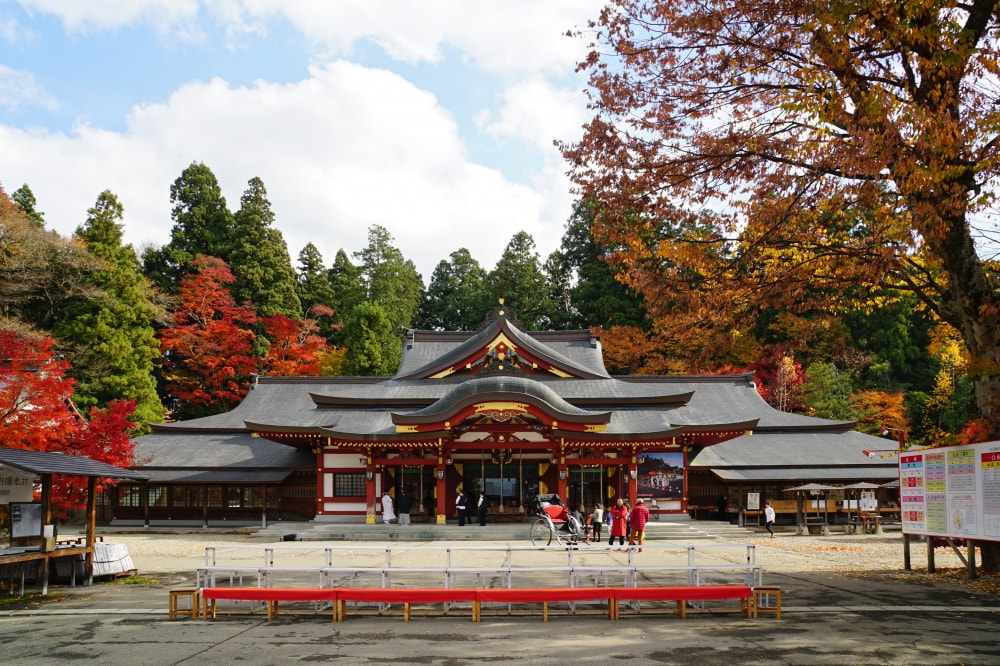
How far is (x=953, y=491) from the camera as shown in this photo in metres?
14.2

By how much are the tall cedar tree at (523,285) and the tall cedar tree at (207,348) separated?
23.1m

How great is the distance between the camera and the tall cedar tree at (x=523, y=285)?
6356 centimetres

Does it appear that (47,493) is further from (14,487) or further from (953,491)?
(953,491)

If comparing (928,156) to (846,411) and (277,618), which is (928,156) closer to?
(277,618)

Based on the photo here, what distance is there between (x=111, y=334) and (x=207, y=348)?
32.5ft

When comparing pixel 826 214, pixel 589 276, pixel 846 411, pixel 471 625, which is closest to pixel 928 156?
pixel 826 214

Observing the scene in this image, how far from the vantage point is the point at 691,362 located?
45219 mm

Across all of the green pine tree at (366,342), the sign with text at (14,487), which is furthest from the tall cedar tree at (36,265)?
the sign with text at (14,487)

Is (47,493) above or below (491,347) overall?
below

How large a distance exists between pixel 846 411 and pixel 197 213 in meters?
42.8

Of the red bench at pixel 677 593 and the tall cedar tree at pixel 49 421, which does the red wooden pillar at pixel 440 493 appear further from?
the red bench at pixel 677 593

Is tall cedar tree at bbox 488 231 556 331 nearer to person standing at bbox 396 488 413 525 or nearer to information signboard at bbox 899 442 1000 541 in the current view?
person standing at bbox 396 488 413 525

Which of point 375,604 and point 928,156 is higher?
point 928,156

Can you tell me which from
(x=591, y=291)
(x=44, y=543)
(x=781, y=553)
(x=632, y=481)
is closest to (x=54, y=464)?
(x=44, y=543)
